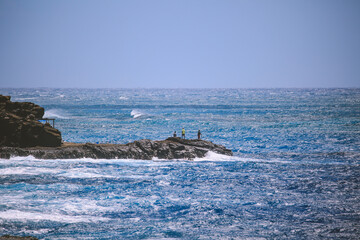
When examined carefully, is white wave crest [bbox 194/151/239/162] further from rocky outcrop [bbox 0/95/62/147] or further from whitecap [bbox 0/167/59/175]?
rocky outcrop [bbox 0/95/62/147]

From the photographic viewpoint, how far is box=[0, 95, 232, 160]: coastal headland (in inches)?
1495

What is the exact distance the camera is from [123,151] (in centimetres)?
3931

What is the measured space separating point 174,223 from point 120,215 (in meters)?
3.21

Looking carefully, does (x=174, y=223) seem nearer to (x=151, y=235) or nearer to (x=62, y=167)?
(x=151, y=235)

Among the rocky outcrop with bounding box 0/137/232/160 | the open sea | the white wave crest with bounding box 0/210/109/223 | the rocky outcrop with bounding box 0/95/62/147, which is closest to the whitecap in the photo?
the open sea

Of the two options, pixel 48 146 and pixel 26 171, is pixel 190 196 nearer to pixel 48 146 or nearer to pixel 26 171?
pixel 26 171

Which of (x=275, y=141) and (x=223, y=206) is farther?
(x=275, y=141)

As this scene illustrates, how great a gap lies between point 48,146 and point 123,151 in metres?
6.98

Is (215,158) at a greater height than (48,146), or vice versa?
(48,146)

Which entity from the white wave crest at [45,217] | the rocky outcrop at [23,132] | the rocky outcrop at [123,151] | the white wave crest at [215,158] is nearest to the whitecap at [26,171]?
the rocky outcrop at [123,151]

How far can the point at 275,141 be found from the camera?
53188 millimetres

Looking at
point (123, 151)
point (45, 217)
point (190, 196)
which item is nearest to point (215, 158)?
point (123, 151)

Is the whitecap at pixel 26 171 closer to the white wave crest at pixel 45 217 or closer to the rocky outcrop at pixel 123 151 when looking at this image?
the rocky outcrop at pixel 123 151

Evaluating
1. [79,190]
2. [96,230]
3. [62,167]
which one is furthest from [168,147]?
[96,230]
